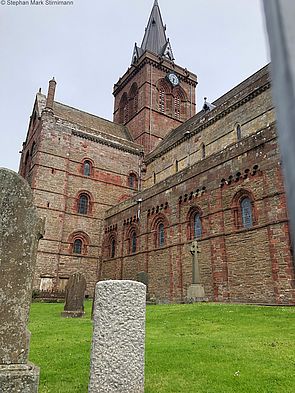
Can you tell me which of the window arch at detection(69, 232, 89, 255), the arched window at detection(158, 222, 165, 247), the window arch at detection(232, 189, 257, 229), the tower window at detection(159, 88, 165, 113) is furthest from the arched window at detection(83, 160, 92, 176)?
the window arch at detection(232, 189, 257, 229)

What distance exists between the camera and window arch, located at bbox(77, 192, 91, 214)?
25.9m

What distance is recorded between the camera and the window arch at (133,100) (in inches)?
1398

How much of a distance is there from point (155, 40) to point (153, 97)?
13954 millimetres

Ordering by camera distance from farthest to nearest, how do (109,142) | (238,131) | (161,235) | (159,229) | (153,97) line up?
(153,97), (109,142), (238,131), (159,229), (161,235)

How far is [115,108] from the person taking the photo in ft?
130

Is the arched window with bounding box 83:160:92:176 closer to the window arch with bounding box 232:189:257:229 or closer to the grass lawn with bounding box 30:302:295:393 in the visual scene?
the window arch with bounding box 232:189:257:229

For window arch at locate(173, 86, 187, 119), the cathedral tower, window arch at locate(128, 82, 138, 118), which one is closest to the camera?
the cathedral tower

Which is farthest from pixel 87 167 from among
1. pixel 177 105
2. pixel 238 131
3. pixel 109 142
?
pixel 177 105

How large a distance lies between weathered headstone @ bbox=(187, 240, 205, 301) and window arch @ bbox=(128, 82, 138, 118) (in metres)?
24.0

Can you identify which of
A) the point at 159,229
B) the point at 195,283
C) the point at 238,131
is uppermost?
the point at 238,131

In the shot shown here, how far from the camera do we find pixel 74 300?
1144cm

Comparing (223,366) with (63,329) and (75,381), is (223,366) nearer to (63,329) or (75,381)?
(75,381)

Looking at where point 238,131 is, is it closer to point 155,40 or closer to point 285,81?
point 285,81

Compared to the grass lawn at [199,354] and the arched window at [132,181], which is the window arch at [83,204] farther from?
the grass lawn at [199,354]
